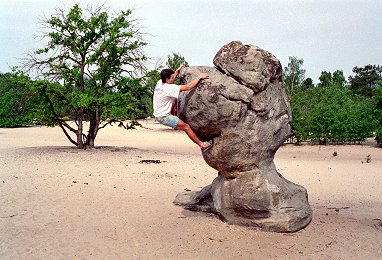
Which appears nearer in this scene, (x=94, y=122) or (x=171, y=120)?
(x=171, y=120)

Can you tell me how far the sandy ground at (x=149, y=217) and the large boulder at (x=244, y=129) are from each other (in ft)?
1.20

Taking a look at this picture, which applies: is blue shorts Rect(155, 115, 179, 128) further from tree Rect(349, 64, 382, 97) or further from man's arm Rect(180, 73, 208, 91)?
tree Rect(349, 64, 382, 97)

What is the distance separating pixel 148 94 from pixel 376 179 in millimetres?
10743

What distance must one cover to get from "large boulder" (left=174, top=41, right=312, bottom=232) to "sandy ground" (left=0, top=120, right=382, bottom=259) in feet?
1.20

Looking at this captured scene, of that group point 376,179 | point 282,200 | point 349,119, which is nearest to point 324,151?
point 349,119

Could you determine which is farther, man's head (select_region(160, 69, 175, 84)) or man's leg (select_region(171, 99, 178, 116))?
man's leg (select_region(171, 99, 178, 116))

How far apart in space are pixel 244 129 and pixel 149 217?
281cm

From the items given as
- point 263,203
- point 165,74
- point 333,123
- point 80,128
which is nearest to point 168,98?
point 165,74

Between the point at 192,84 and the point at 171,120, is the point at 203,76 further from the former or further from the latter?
the point at 171,120

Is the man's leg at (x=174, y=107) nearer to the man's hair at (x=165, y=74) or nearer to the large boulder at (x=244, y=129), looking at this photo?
the large boulder at (x=244, y=129)

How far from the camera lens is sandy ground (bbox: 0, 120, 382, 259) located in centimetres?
684

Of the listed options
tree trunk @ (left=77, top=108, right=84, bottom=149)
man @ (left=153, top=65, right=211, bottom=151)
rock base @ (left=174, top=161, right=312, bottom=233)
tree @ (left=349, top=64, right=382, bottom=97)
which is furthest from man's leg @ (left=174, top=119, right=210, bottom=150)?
tree @ (left=349, top=64, right=382, bottom=97)

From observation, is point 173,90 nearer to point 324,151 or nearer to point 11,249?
point 11,249

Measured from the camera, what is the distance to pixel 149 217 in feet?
28.5
